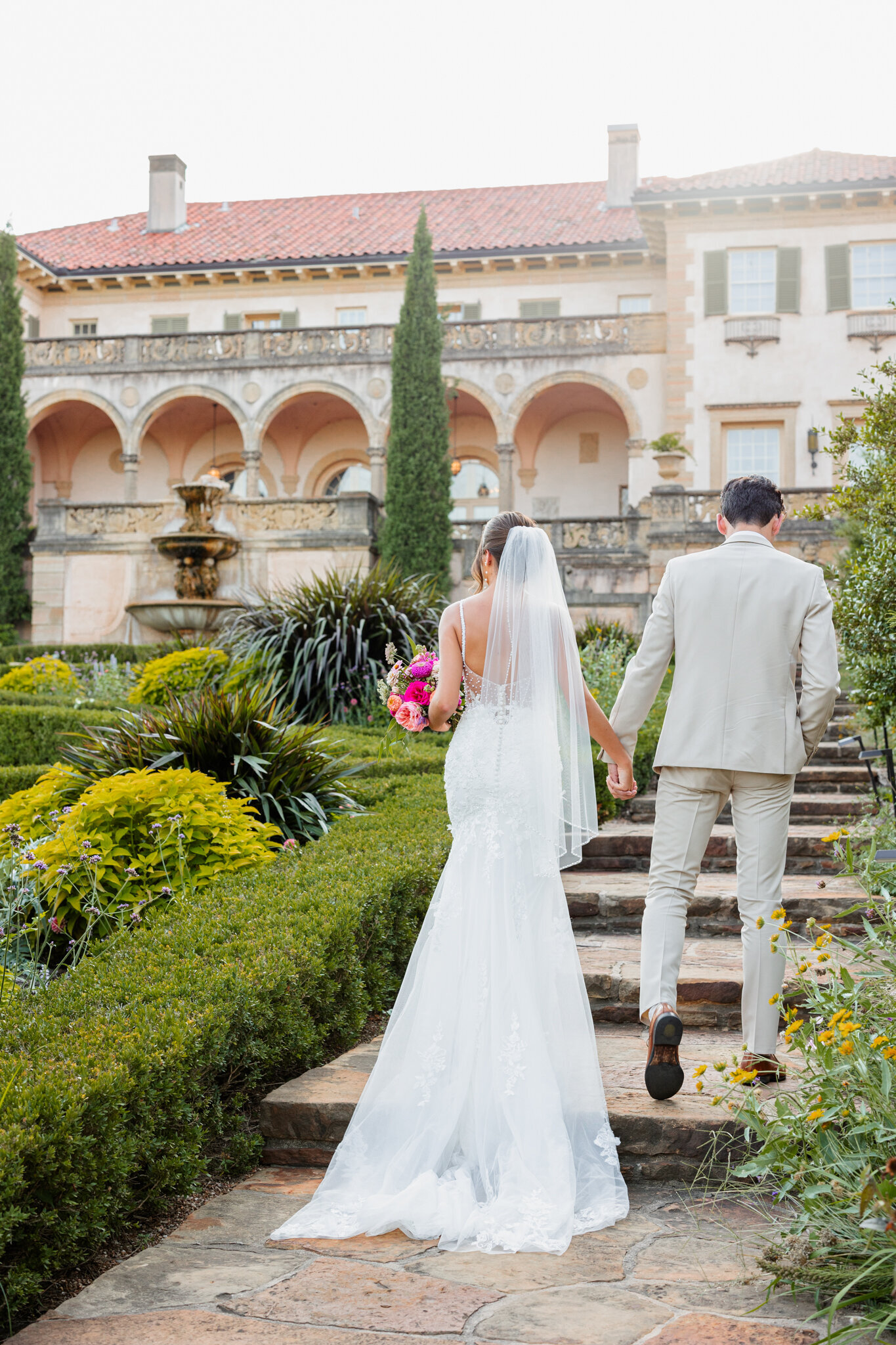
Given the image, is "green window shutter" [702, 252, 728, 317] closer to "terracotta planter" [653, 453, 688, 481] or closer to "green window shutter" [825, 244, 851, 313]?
"green window shutter" [825, 244, 851, 313]

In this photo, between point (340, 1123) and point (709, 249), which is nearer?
point (340, 1123)

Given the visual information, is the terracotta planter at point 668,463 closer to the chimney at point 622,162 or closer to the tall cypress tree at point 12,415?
the chimney at point 622,162

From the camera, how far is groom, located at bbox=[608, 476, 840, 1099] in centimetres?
376

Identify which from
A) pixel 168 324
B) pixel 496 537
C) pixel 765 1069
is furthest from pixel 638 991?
pixel 168 324

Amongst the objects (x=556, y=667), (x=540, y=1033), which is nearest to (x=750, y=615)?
(x=556, y=667)

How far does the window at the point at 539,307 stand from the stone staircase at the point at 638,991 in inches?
813

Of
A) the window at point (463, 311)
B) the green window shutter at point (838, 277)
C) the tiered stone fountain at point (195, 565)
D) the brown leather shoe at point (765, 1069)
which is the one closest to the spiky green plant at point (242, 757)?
the brown leather shoe at point (765, 1069)

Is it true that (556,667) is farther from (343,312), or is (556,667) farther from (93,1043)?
(343,312)

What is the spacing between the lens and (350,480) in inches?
1158

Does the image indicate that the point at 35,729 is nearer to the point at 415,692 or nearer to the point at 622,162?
the point at 415,692

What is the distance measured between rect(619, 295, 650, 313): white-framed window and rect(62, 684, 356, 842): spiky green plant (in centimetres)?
2182

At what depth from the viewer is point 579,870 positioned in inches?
297

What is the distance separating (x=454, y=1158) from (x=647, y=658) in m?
1.69

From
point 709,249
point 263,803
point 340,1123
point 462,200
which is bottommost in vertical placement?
point 340,1123
